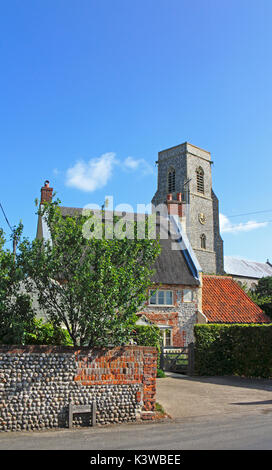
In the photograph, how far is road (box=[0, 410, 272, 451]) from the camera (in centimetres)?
743

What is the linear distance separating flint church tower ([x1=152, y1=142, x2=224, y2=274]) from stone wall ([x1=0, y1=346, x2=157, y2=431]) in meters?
55.2

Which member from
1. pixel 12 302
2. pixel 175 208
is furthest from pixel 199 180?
pixel 12 302

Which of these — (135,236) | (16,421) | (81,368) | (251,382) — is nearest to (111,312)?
(81,368)

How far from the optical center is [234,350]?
19.4 meters

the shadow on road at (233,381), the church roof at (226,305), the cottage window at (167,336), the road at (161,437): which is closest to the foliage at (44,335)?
the road at (161,437)

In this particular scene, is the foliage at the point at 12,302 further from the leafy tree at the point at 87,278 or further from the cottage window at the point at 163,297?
the cottage window at the point at 163,297

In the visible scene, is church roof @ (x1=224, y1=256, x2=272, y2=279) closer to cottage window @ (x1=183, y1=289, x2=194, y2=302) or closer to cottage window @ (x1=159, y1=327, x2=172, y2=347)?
cottage window @ (x1=183, y1=289, x2=194, y2=302)

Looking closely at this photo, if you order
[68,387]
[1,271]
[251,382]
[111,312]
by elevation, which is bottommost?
[251,382]

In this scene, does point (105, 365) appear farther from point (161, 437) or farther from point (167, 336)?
point (167, 336)

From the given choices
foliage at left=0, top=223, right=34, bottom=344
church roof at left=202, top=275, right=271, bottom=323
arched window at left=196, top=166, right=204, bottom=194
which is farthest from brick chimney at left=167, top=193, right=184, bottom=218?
arched window at left=196, top=166, right=204, bottom=194
